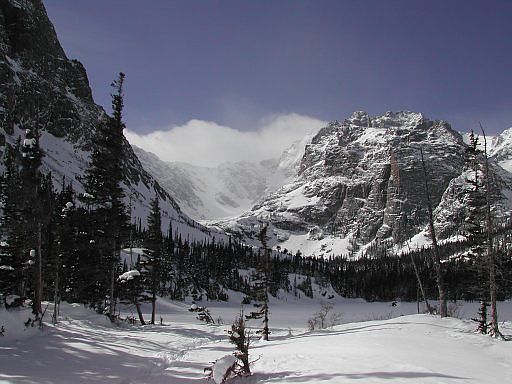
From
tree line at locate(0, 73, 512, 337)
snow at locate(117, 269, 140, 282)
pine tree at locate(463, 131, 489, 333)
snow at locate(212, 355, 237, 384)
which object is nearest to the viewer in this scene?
snow at locate(212, 355, 237, 384)

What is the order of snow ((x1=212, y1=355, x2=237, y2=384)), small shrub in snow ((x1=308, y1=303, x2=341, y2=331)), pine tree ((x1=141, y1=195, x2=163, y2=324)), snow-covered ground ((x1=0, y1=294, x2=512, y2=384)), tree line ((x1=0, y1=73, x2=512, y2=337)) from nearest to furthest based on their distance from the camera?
snow-covered ground ((x1=0, y1=294, x2=512, y2=384)) < snow ((x1=212, y1=355, x2=237, y2=384)) < tree line ((x1=0, y1=73, x2=512, y2=337)) < pine tree ((x1=141, y1=195, x2=163, y2=324)) < small shrub in snow ((x1=308, y1=303, x2=341, y2=331))

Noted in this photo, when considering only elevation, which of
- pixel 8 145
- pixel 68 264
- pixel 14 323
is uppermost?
pixel 8 145

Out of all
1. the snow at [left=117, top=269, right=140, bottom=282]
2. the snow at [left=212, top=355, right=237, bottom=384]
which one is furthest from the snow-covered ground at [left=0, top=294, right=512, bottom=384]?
the snow at [left=117, top=269, right=140, bottom=282]

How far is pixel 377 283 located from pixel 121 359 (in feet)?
545

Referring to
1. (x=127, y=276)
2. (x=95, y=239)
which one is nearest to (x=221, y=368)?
(x=95, y=239)

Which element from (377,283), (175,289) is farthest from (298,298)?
(175,289)

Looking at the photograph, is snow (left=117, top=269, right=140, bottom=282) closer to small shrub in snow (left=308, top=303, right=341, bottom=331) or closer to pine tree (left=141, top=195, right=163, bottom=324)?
pine tree (left=141, top=195, right=163, bottom=324)

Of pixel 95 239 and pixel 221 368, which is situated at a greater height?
pixel 95 239

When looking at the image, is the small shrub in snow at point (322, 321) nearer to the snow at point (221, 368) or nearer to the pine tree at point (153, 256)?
the pine tree at point (153, 256)

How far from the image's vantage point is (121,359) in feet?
50.5

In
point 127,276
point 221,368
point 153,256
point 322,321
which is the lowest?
point 322,321

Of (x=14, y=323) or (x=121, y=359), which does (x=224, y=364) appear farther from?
(x=14, y=323)

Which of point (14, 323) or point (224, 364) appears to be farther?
point (14, 323)

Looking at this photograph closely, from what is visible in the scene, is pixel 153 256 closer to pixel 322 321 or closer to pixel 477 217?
pixel 322 321
